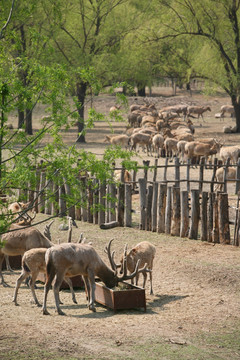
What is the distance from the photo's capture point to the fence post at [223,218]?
15.7m

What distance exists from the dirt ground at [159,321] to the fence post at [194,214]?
0.93 m

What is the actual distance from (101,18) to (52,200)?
1270 inches

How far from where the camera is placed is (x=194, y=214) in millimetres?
16391

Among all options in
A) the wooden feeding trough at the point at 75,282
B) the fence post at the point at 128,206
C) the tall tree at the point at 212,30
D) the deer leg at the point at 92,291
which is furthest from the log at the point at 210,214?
the tall tree at the point at 212,30

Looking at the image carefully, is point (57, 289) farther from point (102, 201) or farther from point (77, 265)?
point (102, 201)

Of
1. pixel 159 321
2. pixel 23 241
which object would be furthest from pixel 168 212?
pixel 159 321

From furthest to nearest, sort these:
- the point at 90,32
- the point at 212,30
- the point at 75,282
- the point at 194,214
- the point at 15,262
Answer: the point at 90,32 → the point at 212,30 → the point at 194,214 → the point at 15,262 → the point at 75,282

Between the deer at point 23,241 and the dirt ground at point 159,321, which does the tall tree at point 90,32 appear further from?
the deer at point 23,241

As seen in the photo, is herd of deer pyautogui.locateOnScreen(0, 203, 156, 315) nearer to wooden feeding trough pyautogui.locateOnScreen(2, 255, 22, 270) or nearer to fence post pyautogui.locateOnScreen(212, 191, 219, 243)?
wooden feeding trough pyautogui.locateOnScreen(2, 255, 22, 270)

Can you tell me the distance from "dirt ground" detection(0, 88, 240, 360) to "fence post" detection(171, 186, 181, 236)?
52.3 inches

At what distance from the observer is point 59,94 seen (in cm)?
1060

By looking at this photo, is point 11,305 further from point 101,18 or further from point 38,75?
point 101,18

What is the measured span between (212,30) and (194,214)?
79.4 ft

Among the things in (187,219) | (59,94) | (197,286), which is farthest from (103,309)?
(187,219)
